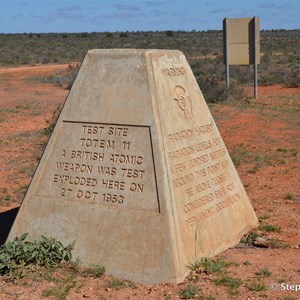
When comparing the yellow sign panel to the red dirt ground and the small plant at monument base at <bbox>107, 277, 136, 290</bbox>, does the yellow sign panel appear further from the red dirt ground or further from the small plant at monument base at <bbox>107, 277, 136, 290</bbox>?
the small plant at monument base at <bbox>107, 277, 136, 290</bbox>

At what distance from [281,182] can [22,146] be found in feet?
18.1

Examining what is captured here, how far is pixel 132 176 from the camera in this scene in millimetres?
4930

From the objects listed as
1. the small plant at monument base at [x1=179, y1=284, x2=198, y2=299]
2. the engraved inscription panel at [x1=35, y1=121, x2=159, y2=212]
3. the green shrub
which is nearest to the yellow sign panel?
the engraved inscription panel at [x1=35, y1=121, x2=159, y2=212]

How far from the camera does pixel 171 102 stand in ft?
17.0

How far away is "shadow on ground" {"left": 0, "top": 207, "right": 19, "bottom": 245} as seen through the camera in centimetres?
648

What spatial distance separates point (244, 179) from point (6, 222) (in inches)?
142

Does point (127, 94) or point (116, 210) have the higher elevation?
point (127, 94)

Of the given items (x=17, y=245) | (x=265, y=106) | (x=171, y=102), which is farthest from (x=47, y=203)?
(x=265, y=106)

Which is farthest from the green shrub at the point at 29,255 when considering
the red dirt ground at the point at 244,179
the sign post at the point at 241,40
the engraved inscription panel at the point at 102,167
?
the sign post at the point at 241,40

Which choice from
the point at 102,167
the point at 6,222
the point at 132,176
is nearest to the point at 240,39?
the point at 6,222

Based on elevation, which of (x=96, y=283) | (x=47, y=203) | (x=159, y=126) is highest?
(x=159, y=126)

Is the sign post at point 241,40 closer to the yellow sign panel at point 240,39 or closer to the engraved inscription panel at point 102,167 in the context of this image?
the yellow sign panel at point 240,39

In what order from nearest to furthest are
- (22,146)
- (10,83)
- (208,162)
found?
(208,162) < (22,146) < (10,83)

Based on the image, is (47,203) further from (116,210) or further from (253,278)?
(253,278)
